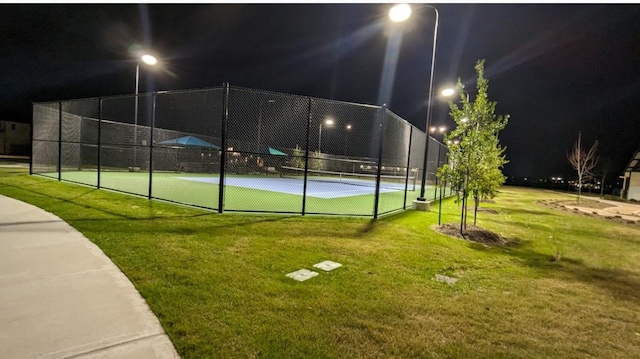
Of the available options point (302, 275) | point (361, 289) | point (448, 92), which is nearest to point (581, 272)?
point (361, 289)

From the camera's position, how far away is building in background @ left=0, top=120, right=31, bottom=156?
46.8m

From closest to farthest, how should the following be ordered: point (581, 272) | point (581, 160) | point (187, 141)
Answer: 1. point (581, 272)
2. point (187, 141)
3. point (581, 160)

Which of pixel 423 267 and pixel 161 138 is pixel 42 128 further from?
pixel 423 267

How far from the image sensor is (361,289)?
3.88m

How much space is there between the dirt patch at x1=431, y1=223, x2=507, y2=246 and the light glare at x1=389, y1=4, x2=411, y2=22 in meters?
5.74

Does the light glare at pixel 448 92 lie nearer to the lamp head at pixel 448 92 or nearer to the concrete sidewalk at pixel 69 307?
the lamp head at pixel 448 92

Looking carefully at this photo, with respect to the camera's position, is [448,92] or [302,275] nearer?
[302,275]

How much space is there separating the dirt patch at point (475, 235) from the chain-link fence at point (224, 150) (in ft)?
7.79

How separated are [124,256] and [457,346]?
14.1ft

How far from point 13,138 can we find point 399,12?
64264 millimetres

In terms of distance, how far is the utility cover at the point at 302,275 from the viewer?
13.4ft

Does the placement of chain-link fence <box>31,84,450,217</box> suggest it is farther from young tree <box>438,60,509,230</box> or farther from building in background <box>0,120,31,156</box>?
building in background <box>0,120,31,156</box>

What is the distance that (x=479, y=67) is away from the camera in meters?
7.92

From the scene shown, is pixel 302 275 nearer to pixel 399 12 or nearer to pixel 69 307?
pixel 69 307
